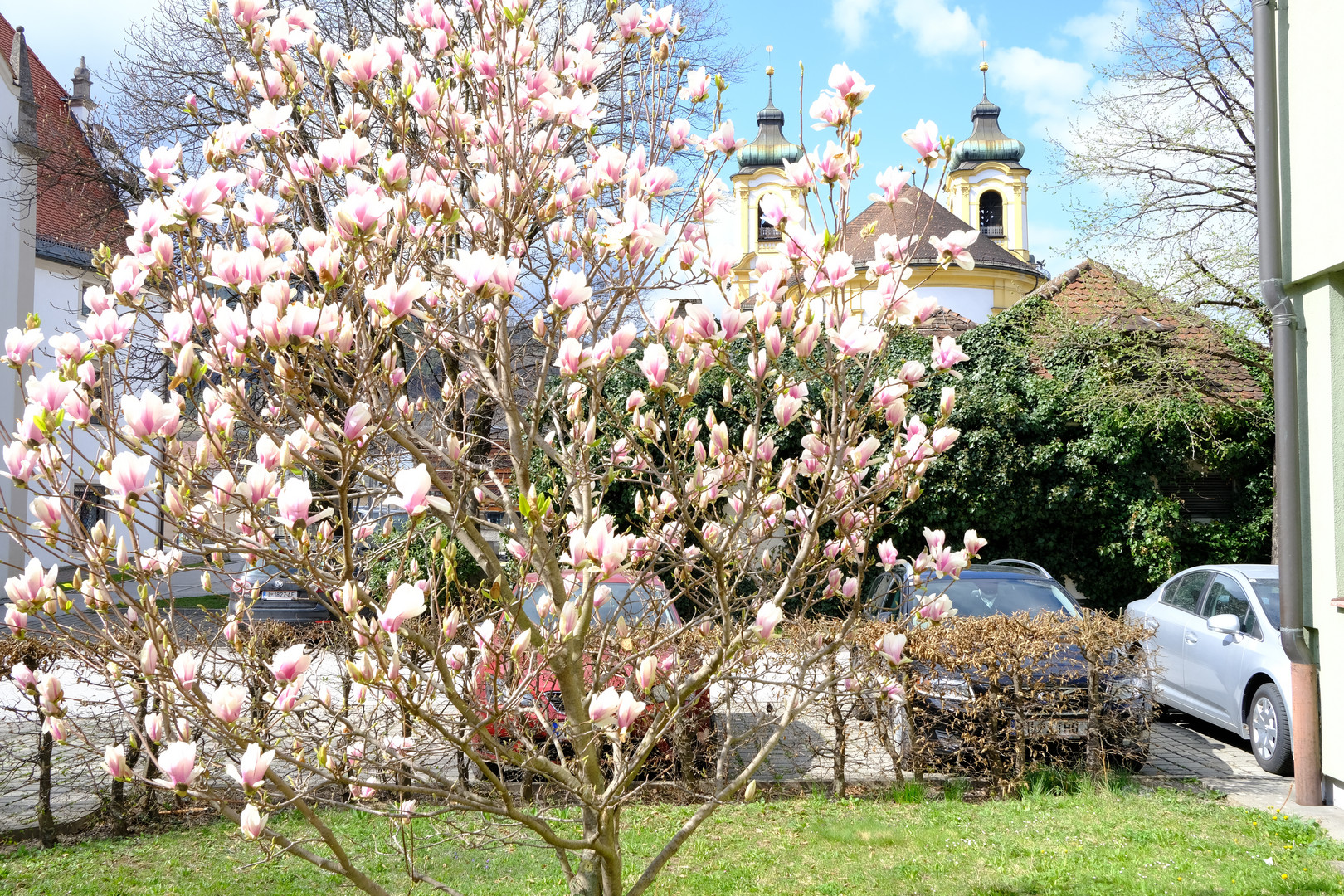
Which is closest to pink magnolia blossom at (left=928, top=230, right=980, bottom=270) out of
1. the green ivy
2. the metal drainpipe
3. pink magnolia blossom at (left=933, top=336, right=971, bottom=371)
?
pink magnolia blossom at (left=933, top=336, right=971, bottom=371)

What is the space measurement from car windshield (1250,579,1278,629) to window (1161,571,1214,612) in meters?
0.62

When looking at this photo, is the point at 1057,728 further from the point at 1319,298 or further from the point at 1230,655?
the point at 1319,298

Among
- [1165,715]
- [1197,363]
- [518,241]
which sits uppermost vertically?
[1197,363]

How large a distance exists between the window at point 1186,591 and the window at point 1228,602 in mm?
169

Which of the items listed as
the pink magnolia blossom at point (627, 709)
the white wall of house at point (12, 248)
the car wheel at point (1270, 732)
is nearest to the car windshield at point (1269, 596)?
the car wheel at point (1270, 732)

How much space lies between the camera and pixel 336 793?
6363mm

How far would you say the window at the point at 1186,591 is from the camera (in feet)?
29.9

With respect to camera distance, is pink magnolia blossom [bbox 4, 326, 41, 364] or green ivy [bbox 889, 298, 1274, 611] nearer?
pink magnolia blossom [bbox 4, 326, 41, 364]

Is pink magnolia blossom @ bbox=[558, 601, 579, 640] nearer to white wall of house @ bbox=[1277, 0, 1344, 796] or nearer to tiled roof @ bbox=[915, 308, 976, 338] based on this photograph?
white wall of house @ bbox=[1277, 0, 1344, 796]

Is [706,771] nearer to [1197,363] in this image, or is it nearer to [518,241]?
[518,241]

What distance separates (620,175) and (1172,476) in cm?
1449

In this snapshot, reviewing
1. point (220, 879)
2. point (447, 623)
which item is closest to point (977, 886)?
point (447, 623)

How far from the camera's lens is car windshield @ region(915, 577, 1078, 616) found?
8.52 meters

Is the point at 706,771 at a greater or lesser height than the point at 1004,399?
lesser
